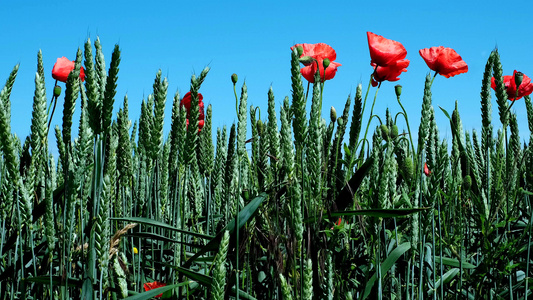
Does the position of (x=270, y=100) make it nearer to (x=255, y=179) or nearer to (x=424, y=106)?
(x=255, y=179)

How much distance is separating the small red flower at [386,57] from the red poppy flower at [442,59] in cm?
7

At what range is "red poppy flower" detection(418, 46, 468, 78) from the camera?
63.8 inches

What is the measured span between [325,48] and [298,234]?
3.49ft

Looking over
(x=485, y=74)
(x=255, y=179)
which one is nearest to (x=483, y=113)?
(x=485, y=74)

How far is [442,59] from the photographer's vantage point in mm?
1623

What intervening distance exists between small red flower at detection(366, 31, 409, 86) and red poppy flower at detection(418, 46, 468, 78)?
0.22ft

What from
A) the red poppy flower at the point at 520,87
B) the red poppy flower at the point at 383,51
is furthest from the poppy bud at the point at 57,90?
the red poppy flower at the point at 520,87

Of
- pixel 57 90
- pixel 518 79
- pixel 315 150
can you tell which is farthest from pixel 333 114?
pixel 57 90

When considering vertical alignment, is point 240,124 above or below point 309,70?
below

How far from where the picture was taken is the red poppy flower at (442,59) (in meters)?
1.62

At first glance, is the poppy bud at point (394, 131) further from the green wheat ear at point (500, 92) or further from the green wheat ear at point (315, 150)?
the green wheat ear at point (315, 150)

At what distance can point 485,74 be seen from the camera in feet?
4.63

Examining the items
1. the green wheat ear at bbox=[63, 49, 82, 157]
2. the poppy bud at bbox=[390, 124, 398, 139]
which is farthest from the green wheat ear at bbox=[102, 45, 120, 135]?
the poppy bud at bbox=[390, 124, 398, 139]

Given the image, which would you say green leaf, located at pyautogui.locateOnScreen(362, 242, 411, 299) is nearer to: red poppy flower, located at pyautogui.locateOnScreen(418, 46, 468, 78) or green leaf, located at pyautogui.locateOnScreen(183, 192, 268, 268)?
green leaf, located at pyautogui.locateOnScreen(183, 192, 268, 268)
